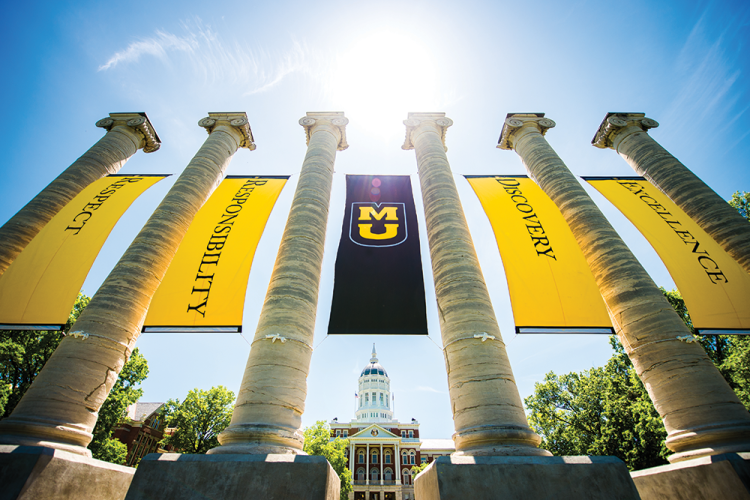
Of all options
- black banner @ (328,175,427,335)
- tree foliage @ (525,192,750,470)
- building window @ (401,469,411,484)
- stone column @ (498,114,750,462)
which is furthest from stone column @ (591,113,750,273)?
building window @ (401,469,411,484)

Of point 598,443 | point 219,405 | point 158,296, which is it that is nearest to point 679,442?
point 158,296

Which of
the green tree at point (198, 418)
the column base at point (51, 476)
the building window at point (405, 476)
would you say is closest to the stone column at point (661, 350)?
the column base at point (51, 476)

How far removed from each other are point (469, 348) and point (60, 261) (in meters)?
12.3

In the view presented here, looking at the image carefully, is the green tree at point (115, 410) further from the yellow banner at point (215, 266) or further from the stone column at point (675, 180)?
the stone column at point (675, 180)

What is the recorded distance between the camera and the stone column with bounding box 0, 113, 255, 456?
7074 mm

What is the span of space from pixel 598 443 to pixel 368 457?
2115 inches

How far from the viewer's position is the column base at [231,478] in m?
5.35

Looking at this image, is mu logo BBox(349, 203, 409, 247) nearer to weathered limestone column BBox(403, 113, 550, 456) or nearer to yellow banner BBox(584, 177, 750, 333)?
weathered limestone column BBox(403, 113, 550, 456)

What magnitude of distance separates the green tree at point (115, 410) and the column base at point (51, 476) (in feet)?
57.7

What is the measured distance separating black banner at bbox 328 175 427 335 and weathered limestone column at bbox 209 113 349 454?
2.84 feet

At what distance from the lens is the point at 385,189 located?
13008 mm

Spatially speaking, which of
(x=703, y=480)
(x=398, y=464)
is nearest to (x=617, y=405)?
(x=703, y=480)

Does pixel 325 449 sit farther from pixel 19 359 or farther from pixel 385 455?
pixel 19 359

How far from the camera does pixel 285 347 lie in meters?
8.09
